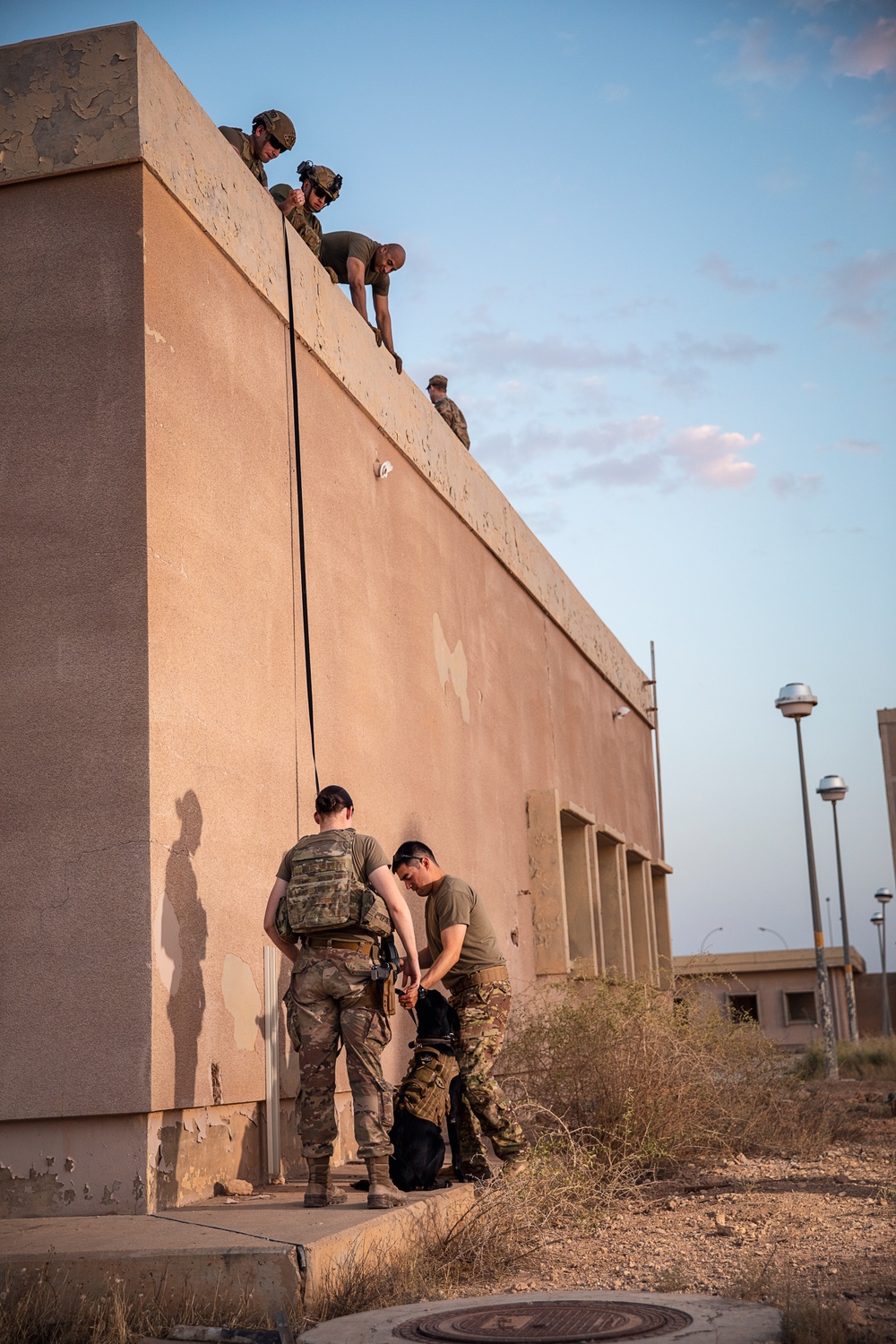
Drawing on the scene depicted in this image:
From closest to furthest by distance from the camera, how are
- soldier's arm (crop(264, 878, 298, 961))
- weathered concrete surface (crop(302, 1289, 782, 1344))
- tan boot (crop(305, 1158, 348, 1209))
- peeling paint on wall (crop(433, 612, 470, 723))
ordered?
1. weathered concrete surface (crop(302, 1289, 782, 1344))
2. tan boot (crop(305, 1158, 348, 1209))
3. soldier's arm (crop(264, 878, 298, 961))
4. peeling paint on wall (crop(433, 612, 470, 723))

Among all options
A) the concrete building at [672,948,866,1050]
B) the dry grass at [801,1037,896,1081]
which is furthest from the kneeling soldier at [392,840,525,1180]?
the concrete building at [672,948,866,1050]

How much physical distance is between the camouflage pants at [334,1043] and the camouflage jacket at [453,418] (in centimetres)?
763

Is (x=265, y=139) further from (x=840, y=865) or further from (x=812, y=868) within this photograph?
(x=840, y=865)

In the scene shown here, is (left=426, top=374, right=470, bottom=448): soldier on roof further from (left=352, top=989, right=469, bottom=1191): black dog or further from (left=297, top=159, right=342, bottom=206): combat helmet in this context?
(left=352, top=989, right=469, bottom=1191): black dog

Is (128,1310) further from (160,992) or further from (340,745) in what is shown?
(340,745)

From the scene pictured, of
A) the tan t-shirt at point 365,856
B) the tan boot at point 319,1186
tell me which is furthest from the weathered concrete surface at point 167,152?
the tan boot at point 319,1186

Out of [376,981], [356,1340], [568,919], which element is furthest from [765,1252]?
[568,919]

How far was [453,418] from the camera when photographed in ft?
41.3

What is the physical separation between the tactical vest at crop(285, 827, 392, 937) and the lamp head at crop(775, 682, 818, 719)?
1208cm

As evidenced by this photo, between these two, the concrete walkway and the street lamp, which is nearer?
the concrete walkway

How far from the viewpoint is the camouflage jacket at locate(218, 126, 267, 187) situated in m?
8.33

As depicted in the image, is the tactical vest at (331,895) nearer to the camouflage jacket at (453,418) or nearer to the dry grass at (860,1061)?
the camouflage jacket at (453,418)

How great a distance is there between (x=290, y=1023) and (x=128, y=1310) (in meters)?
1.54

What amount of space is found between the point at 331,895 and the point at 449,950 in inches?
44.8
